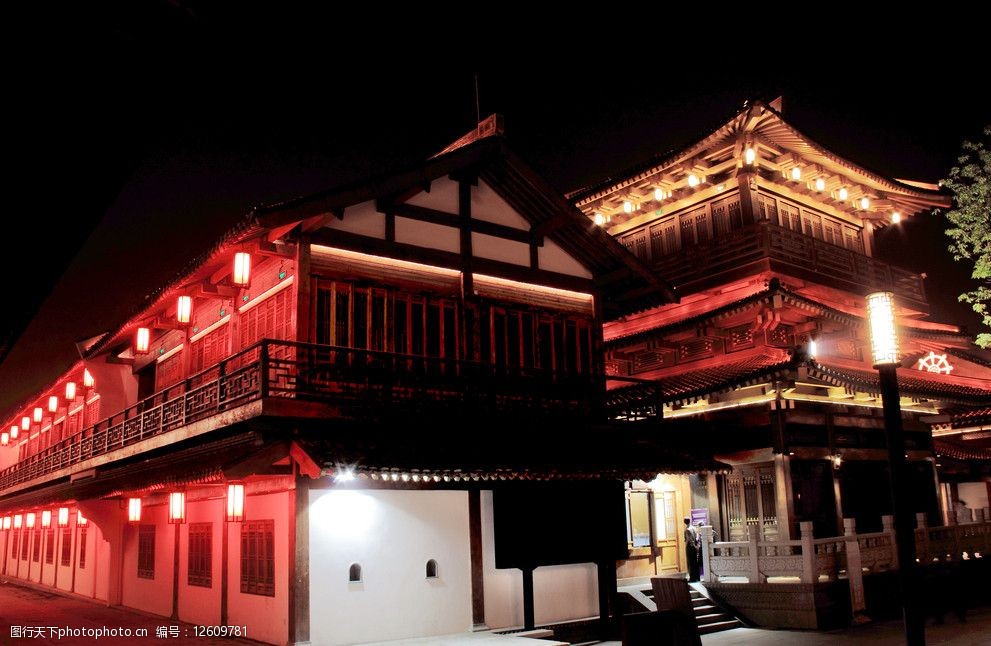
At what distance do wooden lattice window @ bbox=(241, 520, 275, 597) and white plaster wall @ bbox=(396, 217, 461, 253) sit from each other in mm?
5922

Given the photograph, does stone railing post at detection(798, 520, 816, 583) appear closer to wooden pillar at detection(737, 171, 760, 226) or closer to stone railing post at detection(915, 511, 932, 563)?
stone railing post at detection(915, 511, 932, 563)

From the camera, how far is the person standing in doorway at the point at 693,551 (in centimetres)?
2023

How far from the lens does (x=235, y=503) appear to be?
1430 centimetres

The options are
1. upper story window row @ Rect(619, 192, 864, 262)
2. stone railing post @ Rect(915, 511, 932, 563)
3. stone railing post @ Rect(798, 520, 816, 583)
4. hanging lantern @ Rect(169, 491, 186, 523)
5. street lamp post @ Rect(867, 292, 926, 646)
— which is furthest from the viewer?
upper story window row @ Rect(619, 192, 864, 262)

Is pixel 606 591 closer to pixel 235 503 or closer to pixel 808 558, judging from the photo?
pixel 808 558

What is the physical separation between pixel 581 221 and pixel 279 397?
766 cm

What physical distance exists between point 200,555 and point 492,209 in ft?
31.5

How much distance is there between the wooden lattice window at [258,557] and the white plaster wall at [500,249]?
6.82 meters

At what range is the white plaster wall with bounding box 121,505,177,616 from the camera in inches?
738

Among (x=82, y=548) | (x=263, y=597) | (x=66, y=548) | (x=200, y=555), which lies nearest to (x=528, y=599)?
(x=263, y=597)

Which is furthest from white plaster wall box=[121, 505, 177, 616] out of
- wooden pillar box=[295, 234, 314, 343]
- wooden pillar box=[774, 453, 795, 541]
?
wooden pillar box=[774, 453, 795, 541]

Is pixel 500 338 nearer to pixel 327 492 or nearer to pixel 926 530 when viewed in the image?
pixel 327 492

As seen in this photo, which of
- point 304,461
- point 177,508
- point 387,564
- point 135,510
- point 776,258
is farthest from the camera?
point 776,258

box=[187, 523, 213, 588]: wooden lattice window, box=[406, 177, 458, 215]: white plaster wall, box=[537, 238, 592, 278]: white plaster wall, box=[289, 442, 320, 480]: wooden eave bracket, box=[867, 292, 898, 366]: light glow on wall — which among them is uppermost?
box=[406, 177, 458, 215]: white plaster wall
